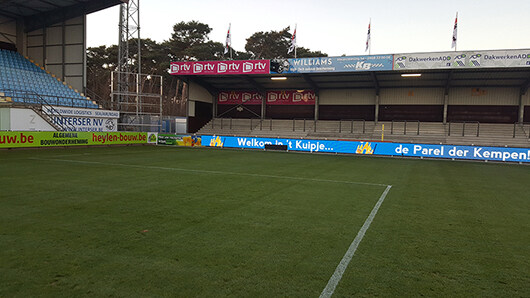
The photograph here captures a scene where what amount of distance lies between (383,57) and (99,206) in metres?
26.4

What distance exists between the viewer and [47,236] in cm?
541

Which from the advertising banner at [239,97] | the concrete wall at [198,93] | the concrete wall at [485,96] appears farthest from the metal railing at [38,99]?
the concrete wall at [485,96]

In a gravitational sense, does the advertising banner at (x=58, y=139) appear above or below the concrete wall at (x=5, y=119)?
below

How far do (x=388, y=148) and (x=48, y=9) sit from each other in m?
34.3

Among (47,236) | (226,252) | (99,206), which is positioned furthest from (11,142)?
(226,252)

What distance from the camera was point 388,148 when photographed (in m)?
24.5

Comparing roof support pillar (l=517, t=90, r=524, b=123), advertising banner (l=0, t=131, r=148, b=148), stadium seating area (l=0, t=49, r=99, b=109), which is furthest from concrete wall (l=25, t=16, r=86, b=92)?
roof support pillar (l=517, t=90, r=524, b=123)

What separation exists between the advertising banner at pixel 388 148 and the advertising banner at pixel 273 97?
11.4m

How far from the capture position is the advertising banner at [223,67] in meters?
31.2

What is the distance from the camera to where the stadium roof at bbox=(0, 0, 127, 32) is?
31.9 meters

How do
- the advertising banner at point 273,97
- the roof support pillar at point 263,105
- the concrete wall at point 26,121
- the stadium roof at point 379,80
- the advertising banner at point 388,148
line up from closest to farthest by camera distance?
the advertising banner at point 388,148 < the concrete wall at point 26,121 < the stadium roof at point 379,80 < the advertising banner at point 273,97 < the roof support pillar at point 263,105

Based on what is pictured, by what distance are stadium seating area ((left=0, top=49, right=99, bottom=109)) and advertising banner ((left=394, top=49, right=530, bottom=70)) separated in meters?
28.4

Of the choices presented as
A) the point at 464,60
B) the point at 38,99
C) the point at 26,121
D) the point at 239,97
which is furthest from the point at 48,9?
the point at 464,60

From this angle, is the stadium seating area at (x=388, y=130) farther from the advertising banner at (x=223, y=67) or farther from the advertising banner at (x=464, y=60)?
the advertising banner at (x=223, y=67)
